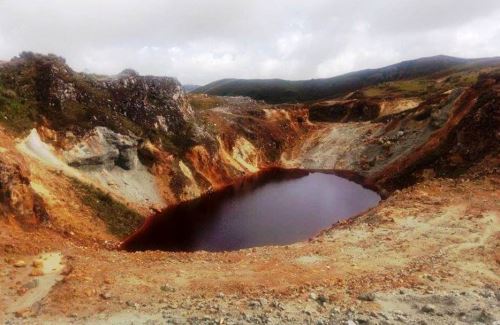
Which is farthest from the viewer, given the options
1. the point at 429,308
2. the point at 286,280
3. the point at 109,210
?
the point at 109,210

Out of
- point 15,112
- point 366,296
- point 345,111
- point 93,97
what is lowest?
point 366,296

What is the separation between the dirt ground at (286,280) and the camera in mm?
18172

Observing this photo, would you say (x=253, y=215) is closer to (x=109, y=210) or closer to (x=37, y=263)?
(x=109, y=210)

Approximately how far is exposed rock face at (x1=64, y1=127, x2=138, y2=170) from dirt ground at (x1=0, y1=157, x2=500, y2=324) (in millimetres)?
11715

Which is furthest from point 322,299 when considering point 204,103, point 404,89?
point 404,89

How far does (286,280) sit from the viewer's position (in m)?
21.9

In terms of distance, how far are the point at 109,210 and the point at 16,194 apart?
10548mm

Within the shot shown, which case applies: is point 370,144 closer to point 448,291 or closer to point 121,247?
point 121,247

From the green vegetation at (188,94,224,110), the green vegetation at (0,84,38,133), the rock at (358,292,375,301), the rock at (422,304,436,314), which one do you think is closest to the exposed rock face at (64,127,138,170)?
the green vegetation at (0,84,38,133)

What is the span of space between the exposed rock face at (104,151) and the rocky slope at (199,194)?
0.13 m

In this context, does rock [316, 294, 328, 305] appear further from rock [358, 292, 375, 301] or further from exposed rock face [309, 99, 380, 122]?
exposed rock face [309, 99, 380, 122]

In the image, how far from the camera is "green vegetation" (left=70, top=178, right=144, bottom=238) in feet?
124

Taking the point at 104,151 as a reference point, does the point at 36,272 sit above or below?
below

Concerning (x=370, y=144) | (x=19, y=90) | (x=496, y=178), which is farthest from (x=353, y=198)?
(x=19, y=90)
